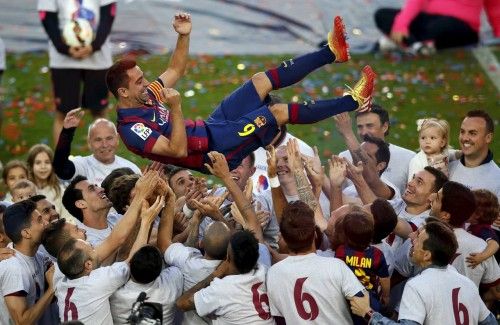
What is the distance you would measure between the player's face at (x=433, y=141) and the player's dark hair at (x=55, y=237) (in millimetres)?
3440

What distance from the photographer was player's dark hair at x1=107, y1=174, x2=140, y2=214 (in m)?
9.94

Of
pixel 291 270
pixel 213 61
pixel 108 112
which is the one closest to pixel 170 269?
pixel 291 270

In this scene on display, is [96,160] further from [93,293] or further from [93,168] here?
[93,293]

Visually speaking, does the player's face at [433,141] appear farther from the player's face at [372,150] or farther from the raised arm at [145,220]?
the raised arm at [145,220]

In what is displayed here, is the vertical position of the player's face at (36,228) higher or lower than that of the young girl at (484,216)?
lower

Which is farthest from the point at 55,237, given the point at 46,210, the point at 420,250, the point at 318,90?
the point at 318,90

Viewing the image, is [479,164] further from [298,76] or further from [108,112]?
[108,112]

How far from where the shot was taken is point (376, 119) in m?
11.9

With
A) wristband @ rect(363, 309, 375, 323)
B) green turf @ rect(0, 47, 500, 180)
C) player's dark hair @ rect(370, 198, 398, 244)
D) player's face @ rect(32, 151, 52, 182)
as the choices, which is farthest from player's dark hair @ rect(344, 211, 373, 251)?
green turf @ rect(0, 47, 500, 180)

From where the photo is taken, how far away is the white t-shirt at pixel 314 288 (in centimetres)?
875

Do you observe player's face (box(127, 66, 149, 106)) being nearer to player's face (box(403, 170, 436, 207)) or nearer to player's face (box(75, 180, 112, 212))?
player's face (box(75, 180, 112, 212))

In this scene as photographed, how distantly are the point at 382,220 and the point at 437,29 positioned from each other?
9.23 meters

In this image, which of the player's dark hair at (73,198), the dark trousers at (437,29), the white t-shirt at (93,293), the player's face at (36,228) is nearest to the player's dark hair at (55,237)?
the player's face at (36,228)

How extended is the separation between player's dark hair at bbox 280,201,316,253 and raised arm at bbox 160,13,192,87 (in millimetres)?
2434
